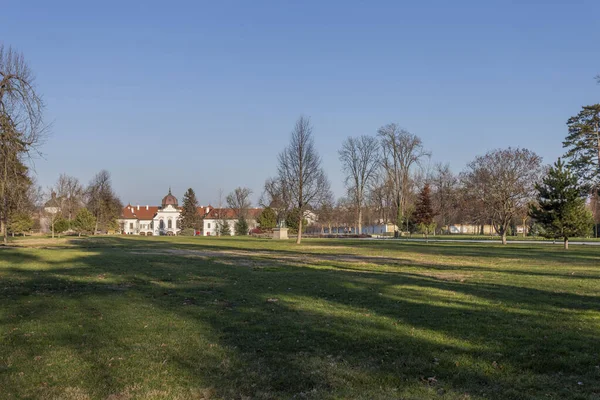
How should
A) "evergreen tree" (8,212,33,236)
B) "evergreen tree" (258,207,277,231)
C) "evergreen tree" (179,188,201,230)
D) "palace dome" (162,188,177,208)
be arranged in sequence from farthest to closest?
"palace dome" (162,188,177,208), "evergreen tree" (179,188,201,230), "evergreen tree" (258,207,277,231), "evergreen tree" (8,212,33,236)

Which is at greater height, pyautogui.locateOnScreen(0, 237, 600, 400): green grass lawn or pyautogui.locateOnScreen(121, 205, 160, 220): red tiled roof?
pyautogui.locateOnScreen(121, 205, 160, 220): red tiled roof

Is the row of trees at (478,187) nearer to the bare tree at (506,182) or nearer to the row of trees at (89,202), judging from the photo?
the bare tree at (506,182)

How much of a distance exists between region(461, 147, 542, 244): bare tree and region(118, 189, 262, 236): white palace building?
8497 cm

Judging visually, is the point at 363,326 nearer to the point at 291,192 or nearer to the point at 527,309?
the point at 527,309

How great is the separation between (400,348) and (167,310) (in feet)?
16.8

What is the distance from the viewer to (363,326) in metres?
8.15

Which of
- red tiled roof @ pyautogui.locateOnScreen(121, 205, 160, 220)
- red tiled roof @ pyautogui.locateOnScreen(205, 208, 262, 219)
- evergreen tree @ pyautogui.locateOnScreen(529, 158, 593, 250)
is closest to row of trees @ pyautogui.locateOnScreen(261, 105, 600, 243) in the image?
evergreen tree @ pyautogui.locateOnScreen(529, 158, 593, 250)

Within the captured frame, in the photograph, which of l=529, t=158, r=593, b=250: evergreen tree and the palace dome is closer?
l=529, t=158, r=593, b=250: evergreen tree

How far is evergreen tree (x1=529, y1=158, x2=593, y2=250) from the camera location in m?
34.7

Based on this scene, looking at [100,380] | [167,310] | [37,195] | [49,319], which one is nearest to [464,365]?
[100,380]

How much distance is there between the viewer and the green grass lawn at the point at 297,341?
5133 millimetres

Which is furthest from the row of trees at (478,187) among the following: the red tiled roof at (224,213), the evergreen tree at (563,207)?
the red tiled roof at (224,213)

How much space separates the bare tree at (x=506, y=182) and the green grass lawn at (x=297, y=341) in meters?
40.1

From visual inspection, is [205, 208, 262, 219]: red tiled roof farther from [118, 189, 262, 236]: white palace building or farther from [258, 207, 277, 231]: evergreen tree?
[258, 207, 277, 231]: evergreen tree
